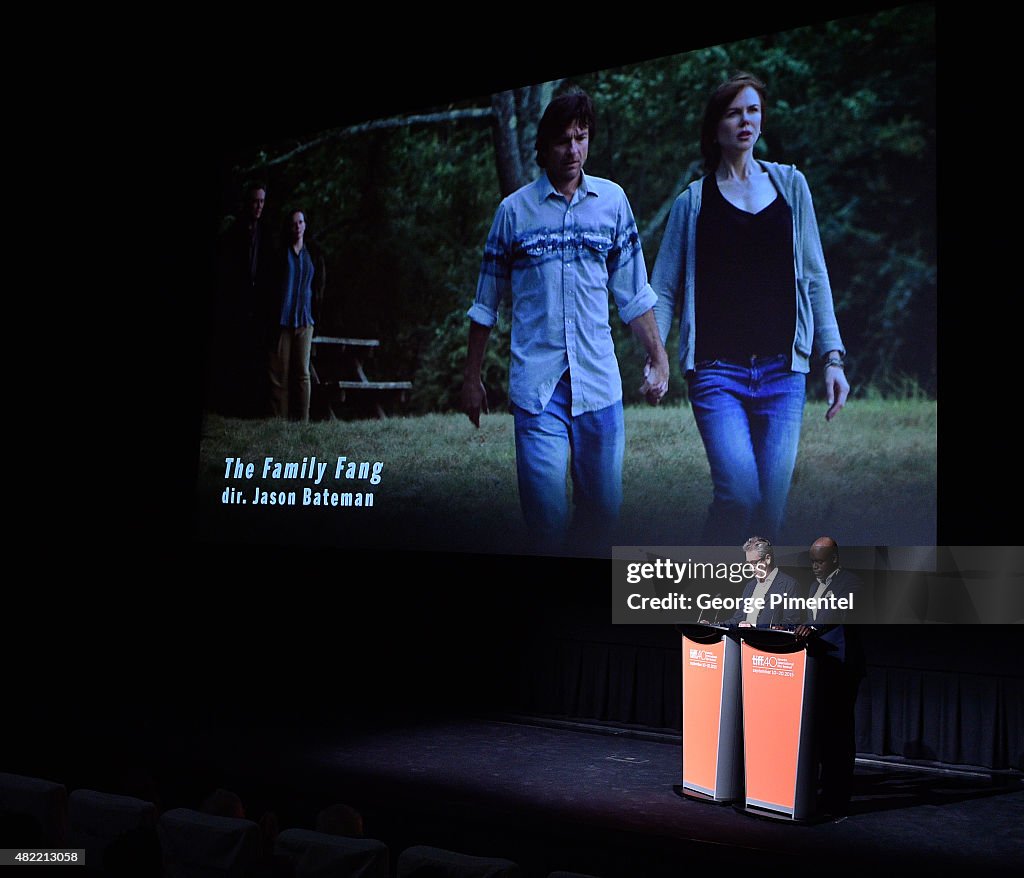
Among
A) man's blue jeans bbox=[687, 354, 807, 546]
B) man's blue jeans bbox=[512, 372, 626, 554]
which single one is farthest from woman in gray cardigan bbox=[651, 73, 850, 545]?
man's blue jeans bbox=[512, 372, 626, 554]

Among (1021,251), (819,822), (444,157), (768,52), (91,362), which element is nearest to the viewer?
(819,822)

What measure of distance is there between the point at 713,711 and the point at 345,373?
3.41 m

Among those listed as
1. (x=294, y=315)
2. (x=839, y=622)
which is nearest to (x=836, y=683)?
(x=839, y=622)

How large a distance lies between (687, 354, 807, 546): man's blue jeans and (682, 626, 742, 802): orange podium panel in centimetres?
117

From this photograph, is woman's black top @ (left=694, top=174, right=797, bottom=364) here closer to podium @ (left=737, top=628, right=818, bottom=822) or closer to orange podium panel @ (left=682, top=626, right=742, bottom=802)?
orange podium panel @ (left=682, top=626, right=742, bottom=802)

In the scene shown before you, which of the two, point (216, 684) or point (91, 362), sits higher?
point (91, 362)

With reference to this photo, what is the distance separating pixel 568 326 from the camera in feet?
20.5

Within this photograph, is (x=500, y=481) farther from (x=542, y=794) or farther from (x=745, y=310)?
(x=542, y=794)

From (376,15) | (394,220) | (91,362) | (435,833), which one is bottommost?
(435,833)

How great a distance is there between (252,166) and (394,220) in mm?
1241

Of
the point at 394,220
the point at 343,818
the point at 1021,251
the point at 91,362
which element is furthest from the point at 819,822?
the point at 91,362

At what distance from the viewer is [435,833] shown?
4562mm

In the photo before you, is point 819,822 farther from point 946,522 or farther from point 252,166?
point 252,166

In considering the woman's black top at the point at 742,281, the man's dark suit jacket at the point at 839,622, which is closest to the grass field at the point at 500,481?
the woman's black top at the point at 742,281
